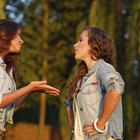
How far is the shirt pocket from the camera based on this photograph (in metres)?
2.53

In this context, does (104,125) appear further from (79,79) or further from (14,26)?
(14,26)

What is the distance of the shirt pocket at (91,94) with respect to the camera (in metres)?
2.53

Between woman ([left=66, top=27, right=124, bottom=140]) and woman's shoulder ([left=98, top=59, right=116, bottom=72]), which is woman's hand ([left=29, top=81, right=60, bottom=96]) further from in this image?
woman's shoulder ([left=98, top=59, right=116, bottom=72])

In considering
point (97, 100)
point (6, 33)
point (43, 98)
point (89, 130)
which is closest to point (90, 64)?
point (97, 100)

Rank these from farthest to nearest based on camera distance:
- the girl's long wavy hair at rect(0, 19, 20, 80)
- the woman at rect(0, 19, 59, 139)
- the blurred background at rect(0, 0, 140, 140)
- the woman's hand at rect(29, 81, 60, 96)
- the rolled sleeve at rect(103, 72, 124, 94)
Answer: the blurred background at rect(0, 0, 140, 140) < the girl's long wavy hair at rect(0, 19, 20, 80) < the woman at rect(0, 19, 59, 139) < the woman's hand at rect(29, 81, 60, 96) < the rolled sleeve at rect(103, 72, 124, 94)

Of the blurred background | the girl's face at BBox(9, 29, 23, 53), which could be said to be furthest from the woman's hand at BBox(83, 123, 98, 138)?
the blurred background

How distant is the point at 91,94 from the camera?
2.54m

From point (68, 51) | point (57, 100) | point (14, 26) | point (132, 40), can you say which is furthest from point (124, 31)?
Answer: point (14, 26)

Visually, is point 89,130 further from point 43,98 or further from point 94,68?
point 43,98

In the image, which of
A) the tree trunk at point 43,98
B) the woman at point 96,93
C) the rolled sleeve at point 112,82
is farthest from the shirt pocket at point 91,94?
the tree trunk at point 43,98

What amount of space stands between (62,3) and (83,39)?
7.35 metres

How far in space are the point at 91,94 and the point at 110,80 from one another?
169mm

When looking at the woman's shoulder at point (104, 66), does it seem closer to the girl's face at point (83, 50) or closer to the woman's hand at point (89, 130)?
the girl's face at point (83, 50)

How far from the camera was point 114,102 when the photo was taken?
237 cm
